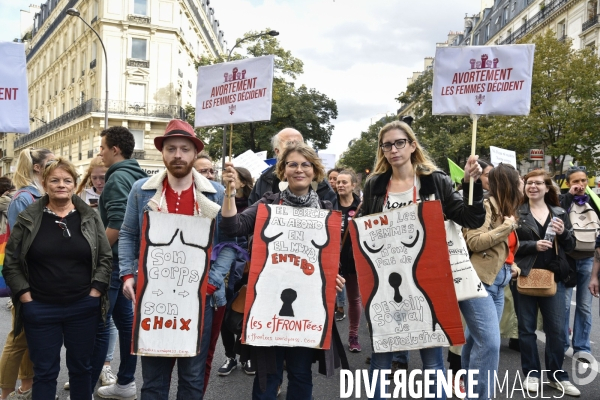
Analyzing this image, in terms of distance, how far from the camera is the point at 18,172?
169 inches

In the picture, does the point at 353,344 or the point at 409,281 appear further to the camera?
the point at 353,344

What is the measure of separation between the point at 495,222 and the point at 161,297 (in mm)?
2625

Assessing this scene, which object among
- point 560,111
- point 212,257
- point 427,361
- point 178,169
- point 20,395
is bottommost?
point 20,395

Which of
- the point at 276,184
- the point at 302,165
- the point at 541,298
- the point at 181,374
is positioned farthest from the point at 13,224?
the point at 541,298

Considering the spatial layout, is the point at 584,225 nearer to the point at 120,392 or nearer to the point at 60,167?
the point at 120,392

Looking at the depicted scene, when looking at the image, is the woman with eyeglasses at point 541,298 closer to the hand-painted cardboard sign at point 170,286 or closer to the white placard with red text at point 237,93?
the white placard with red text at point 237,93

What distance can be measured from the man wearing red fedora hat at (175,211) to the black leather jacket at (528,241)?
2.70 meters

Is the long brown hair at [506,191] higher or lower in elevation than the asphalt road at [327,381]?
higher

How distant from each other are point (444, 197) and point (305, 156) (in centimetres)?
95

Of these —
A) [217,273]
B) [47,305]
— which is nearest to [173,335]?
[217,273]

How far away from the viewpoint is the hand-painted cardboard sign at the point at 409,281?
3311 millimetres

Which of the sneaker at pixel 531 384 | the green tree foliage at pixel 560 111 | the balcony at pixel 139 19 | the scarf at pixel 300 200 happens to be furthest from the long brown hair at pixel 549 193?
the balcony at pixel 139 19

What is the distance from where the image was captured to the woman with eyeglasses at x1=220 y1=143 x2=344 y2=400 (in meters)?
3.27

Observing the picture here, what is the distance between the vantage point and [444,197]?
352 centimetres
